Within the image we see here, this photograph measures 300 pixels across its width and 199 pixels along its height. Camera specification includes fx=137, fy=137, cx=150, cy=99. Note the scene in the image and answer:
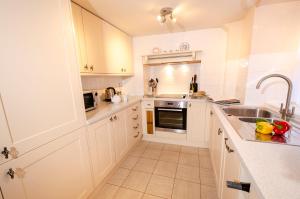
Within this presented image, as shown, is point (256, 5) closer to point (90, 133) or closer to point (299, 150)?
point (299, 150)

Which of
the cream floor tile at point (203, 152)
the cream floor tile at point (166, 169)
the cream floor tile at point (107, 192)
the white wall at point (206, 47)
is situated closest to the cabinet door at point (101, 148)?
the cream floor tile at point (107, 192)

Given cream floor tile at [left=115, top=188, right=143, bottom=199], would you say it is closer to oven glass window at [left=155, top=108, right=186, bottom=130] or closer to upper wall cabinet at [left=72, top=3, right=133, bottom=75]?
oven glass window at [left=155, top=108, right=186, bottom=130]

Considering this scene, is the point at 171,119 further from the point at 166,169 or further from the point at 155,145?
the point at 166,169

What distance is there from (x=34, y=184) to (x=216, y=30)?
3.01 m

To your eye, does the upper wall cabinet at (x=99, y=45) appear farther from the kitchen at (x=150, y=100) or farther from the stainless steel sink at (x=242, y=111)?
the stainless steel sink at (x=242, y=111)

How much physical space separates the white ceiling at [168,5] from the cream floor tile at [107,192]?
210 centimetres

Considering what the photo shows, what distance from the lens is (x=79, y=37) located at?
5.01ft

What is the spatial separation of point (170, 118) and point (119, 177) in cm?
125

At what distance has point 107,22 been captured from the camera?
6.68ft

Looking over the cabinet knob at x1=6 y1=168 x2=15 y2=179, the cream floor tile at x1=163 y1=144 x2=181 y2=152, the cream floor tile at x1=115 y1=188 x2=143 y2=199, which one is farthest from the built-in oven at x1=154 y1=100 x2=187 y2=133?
the cabinet knob at x1=6 y1=168 x2=15 y2=179

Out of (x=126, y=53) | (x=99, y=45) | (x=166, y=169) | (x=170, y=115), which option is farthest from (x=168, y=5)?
(x=166, y=169)

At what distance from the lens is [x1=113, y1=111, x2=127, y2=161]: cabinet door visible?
186 cm

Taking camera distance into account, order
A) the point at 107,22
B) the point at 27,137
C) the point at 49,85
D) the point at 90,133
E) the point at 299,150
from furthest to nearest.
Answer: the point at 107,22
the point at 90,133
the point at 49,85
the point at 27,137
the point at 299,150

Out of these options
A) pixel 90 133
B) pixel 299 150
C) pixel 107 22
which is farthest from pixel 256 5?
pixel 90 133
